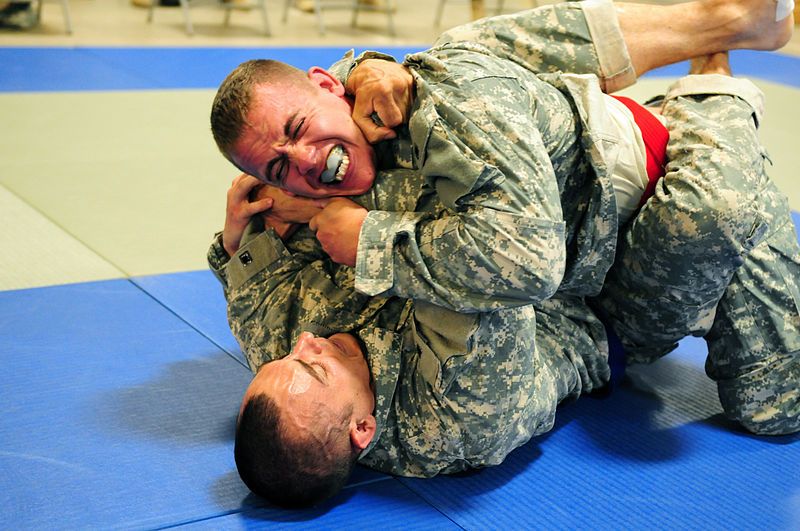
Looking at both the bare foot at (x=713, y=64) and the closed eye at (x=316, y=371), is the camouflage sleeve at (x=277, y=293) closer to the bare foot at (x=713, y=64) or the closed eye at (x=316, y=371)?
the closed eye at (x=316, y=371)

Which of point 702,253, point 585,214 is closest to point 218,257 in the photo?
point 585,214

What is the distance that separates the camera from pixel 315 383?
243cm

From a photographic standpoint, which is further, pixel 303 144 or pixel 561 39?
pixel 561 39

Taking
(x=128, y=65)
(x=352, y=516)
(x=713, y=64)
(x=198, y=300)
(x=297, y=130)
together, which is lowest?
(x=128, y=65)

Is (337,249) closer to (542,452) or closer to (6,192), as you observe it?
(542,452)

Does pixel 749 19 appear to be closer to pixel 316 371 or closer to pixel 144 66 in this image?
pixel 316 371

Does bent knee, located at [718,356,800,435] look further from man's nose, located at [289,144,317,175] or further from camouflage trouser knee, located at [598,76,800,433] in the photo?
man's nose, located at [289,144,317,175]

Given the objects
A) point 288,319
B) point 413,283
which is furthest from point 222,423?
point 413,283

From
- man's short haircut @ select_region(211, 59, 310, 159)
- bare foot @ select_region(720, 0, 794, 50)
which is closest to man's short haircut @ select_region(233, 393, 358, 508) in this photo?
man's short haircut @ select_region(211, 59, 310, 159)

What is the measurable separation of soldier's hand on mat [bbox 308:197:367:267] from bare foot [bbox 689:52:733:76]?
1549 mm

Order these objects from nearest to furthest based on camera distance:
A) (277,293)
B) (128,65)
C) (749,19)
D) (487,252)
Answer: (487,252) → (277,293) → (749,19) → (128,65)

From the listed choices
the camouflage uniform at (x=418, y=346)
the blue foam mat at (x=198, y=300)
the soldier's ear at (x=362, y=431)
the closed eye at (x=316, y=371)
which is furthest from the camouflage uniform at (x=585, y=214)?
the blue foam mat at (x=198, y=300)

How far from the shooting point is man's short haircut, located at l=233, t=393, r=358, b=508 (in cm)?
235

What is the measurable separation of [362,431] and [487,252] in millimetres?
611
